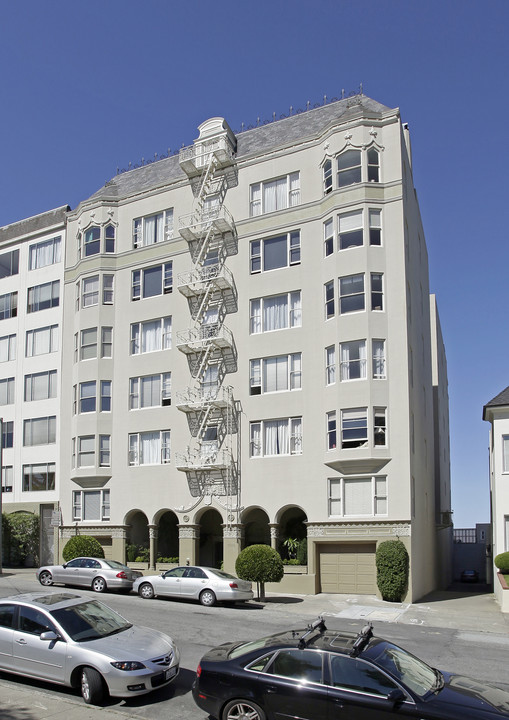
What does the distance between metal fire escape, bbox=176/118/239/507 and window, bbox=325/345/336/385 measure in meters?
4.96

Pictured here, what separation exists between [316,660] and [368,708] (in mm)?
926

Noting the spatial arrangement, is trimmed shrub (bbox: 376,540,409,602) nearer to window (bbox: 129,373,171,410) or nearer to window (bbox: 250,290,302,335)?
window (bbox: 250,290,302,335)

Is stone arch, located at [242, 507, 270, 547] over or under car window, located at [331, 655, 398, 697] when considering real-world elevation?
under

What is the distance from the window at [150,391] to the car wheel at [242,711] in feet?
87.5

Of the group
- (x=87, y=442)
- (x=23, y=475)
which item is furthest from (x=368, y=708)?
(x=23, y=475)

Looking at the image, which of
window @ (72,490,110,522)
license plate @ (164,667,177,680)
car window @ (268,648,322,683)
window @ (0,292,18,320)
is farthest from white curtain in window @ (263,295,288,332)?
car window @ (268,648,322,683)

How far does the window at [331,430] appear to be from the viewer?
3055cm

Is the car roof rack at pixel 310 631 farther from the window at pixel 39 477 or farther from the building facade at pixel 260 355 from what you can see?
the window at pixel 39 477

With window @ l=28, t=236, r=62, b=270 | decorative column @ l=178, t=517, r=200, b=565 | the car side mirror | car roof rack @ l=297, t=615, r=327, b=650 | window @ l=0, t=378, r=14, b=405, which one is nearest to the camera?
the car side mirror

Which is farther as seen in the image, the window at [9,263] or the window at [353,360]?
the window at [9,263]

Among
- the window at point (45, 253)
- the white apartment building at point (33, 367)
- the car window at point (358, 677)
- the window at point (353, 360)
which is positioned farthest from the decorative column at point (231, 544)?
the car window at point (358, 677)

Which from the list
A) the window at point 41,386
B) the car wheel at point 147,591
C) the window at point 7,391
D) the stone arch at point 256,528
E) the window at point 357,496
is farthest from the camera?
the window at point 7,391

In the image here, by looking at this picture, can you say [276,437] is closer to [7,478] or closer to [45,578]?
[45,578]

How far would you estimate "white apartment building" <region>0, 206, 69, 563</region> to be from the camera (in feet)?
132
